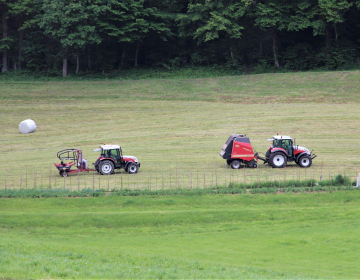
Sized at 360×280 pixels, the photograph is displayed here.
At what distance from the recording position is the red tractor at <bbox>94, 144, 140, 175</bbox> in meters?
26.5

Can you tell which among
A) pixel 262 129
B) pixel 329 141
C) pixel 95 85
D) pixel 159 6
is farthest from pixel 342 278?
pixel 159 6

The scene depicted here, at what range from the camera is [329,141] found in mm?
33812

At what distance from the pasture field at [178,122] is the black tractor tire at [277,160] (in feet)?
2.47

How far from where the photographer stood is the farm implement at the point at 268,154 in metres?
27.4

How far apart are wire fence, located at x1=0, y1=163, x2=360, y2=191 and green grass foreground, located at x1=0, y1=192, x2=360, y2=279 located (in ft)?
5.77

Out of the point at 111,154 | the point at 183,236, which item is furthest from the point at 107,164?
the point at 183,236

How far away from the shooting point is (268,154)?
27828mm

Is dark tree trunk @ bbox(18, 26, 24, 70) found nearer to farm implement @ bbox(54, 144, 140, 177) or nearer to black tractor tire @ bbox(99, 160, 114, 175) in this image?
Answer: farm implement @ bbox(54, 144, 140, 177)

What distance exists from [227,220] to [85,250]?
6.73m

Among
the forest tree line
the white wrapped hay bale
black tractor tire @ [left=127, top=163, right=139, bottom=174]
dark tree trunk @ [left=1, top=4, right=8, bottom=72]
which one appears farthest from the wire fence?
dark tree trunk @ [left=1, top=4, right=8, bottom=72]

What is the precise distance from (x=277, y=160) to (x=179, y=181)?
668 cm

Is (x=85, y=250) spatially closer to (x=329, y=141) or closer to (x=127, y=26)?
(x=329, y=141)

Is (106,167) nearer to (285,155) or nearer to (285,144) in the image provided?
(285,155)

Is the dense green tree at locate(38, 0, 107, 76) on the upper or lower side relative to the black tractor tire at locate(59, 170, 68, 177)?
upper
